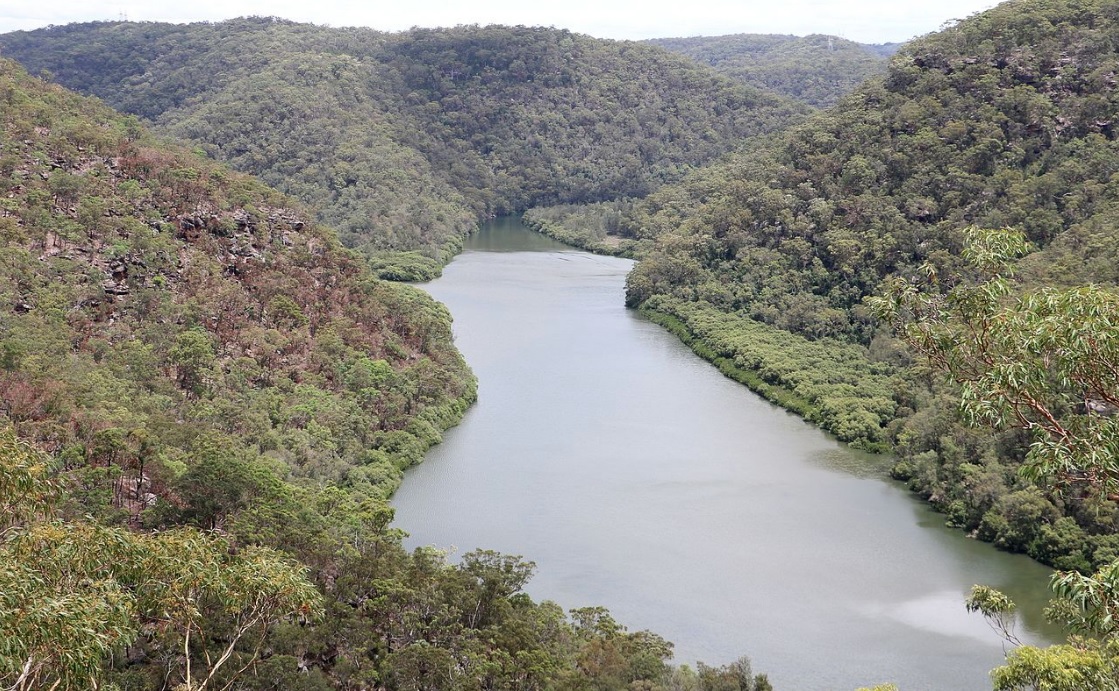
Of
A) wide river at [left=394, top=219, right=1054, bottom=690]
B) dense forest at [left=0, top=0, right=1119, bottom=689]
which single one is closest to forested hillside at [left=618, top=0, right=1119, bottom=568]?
dense forest at [left=0, top=0, right=1119, bottom=689]

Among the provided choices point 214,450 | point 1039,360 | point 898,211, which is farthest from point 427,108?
point 1039,360

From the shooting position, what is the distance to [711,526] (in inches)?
1382

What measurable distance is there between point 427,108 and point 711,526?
90022 mm

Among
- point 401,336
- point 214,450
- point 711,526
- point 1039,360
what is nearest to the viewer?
point 1039,360

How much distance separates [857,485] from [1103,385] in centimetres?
2816

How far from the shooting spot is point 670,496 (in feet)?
123

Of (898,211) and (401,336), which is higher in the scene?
(898,211)

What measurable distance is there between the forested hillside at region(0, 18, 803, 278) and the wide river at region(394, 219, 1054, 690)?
150 ft

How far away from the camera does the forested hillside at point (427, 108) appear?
97250mm

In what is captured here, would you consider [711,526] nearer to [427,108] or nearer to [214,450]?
[214,450]

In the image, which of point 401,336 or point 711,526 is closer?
A: point 711,526

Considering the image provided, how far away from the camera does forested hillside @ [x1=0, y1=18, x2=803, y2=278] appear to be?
97.2 meters

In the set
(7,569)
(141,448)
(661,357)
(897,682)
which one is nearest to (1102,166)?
(661,357)

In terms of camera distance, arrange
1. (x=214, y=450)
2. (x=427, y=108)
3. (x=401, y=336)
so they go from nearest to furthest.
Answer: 1. (x=214, y=450)
2. (x=401, y=336)
3. (x=427, y=108)
